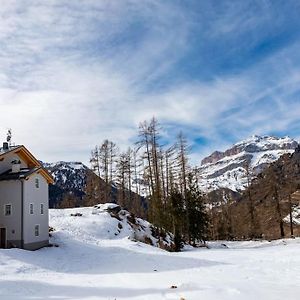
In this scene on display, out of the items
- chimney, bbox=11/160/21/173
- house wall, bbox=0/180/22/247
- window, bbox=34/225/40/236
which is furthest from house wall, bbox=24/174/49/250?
chimney, bbox=11/160/21/173

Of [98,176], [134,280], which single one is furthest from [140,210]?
[134,280]

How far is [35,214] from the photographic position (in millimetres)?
33500

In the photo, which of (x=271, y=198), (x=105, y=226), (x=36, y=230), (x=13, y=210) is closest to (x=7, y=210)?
(x=13, y=210)

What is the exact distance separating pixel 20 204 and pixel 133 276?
15.7m

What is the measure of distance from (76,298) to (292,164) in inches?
4850

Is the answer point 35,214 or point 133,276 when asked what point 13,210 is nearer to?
point 35,214

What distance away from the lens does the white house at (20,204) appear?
31.5 m

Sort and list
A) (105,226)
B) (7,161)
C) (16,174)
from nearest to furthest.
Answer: (16,174) < (7,161) < (105,226)

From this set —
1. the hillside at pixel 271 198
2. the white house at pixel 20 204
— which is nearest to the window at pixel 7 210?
the white house at pixel 20 204

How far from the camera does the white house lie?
3153 cm

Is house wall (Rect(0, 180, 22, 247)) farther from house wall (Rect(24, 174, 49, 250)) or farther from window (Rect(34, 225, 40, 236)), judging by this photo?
window (Rect(34, 225, 40, 236))

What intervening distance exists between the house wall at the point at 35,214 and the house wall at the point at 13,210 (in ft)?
1.79

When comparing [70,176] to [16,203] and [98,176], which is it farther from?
[16,203]

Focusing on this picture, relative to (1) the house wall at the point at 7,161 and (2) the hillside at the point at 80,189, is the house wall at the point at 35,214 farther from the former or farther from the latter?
(2) the hillside at the point at 80,189
